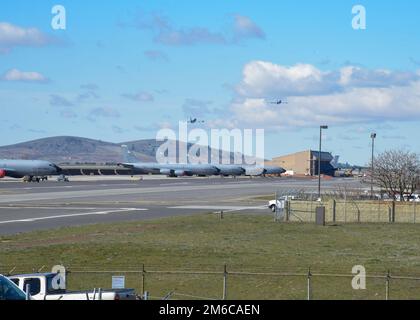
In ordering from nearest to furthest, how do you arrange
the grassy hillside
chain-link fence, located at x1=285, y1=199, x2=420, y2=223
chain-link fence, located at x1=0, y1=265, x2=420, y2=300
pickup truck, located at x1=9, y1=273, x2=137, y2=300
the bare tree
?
1. pickup truck, located at x1=9, y1=273, x2=137, y2=300
2. chain-link fence, located at x1=0, y1=265, x2=420, y2=300
3. the grassy hillside
4. chain-link fence, located at x1=285, y1=199, x2=420, y2=223
5. the bare tree

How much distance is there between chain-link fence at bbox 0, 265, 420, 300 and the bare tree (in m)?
55.2

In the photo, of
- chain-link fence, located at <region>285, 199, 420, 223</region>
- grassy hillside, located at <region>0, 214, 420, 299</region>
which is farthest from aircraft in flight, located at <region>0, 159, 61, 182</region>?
grassy hillside, located at <region>0, 214, 420, 299</region>

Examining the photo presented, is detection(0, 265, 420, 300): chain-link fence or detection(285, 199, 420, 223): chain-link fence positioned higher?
detection(285, 199, 420, 223): chain-link fence

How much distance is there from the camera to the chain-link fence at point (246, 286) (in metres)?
27.6

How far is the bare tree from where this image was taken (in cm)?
8869

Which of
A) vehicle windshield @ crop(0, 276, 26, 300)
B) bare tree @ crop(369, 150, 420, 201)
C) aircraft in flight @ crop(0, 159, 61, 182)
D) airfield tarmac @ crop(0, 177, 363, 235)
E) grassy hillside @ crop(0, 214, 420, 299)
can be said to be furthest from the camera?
aircraft in flight @ crop(0, 159, 61, 182)

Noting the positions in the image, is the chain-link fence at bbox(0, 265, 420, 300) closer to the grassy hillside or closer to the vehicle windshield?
the grassy hillside

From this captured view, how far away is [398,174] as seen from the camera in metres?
90.8

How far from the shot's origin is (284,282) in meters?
30.8

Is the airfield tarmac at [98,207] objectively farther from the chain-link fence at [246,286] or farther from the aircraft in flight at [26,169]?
the aircraft in flight at [26,169]

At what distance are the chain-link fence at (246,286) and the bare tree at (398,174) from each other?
55.2 metres

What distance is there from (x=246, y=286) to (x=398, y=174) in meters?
63.8
